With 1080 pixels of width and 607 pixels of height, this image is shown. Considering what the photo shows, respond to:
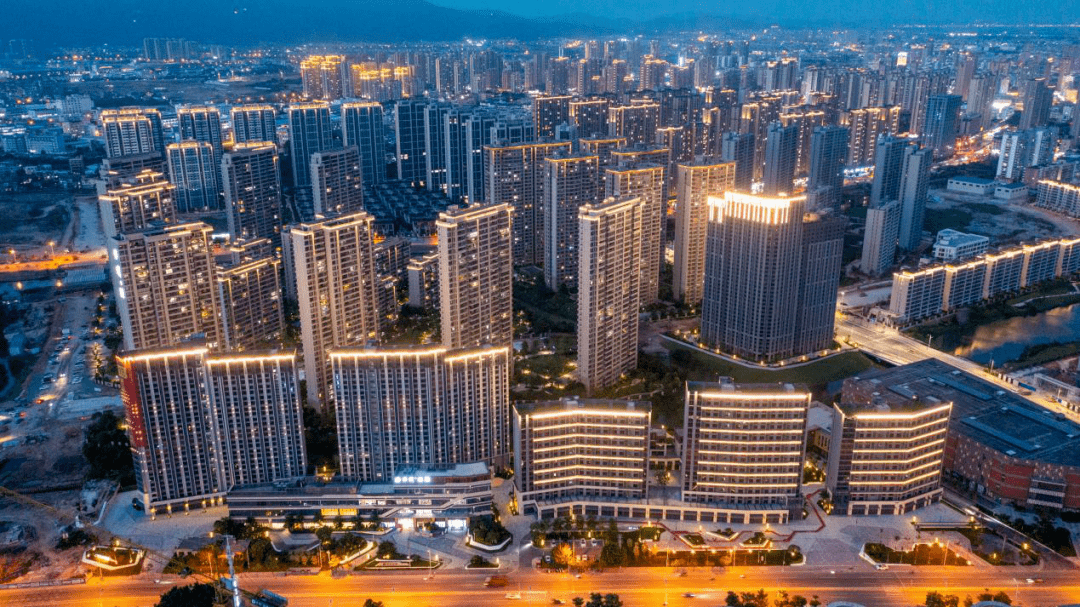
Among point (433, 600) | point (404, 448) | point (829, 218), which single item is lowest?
point (433, 600)

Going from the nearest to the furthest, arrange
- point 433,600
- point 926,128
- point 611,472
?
point 433,600, point 611,472, point 926,128

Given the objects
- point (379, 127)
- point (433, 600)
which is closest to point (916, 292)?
point (433, 600)

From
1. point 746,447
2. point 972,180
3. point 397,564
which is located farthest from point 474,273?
point 972,180

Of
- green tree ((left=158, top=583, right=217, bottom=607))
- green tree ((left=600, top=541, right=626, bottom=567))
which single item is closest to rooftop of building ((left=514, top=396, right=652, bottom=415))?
green tree ((left=600, top=541, right=626, bottom=567))

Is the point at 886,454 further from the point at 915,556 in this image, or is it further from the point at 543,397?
the point at 543,397

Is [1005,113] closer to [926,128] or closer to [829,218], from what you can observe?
[926,128]
